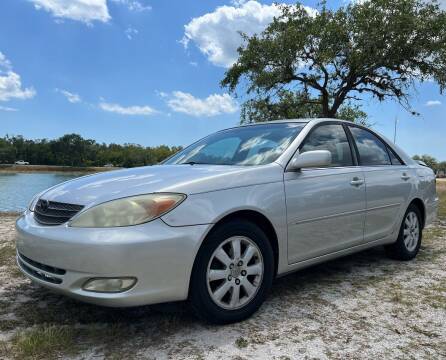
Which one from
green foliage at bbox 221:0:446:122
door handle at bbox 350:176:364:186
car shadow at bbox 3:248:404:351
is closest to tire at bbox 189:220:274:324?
car shadow at bbox 3:248:404:351

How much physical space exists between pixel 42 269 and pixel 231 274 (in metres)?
1.24

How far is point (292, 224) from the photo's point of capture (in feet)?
11.0

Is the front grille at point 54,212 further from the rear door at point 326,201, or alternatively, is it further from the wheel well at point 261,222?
the rear door at point 326,201

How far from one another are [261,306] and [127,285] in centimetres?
119

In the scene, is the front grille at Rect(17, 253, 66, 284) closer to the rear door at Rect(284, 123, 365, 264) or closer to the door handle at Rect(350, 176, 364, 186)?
the rear door at Rect(284, 123, 365, 264)

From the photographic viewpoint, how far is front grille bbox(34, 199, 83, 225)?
2811 mm

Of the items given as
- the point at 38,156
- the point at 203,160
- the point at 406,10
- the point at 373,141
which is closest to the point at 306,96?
the point at 406,10

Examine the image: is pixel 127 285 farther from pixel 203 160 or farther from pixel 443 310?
pixel 443 310

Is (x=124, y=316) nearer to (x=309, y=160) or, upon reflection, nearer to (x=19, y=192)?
(x=309, y=160)

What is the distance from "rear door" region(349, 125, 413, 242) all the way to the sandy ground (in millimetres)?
611

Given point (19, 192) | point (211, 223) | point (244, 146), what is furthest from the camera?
point (19, 192)

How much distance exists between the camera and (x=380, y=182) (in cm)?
441

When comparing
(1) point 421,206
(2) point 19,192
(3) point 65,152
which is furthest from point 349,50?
(3) point 65,152

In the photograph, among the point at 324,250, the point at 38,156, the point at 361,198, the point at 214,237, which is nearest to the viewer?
the point at 214,237
